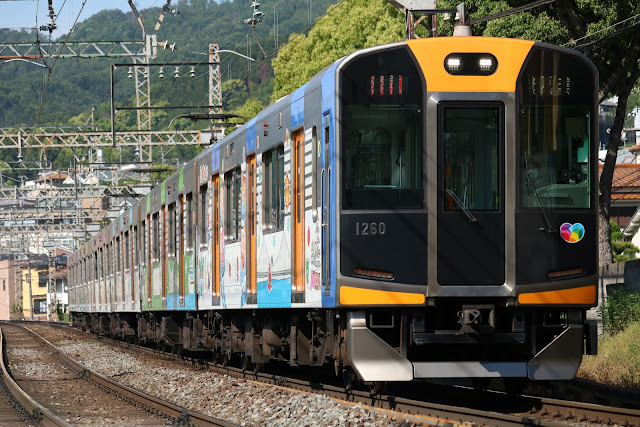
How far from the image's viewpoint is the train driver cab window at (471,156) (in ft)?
32.4

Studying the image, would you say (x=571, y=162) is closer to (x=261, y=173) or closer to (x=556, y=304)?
(x=556, y=304)

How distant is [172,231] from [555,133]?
1150 centimetres

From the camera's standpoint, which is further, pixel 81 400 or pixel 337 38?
pixel 337 38

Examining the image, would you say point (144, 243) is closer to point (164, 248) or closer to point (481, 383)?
point (164, 248)

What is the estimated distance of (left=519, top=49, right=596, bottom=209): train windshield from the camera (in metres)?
9.95

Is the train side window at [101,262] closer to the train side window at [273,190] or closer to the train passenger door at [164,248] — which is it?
the train passenger door at [164,248]

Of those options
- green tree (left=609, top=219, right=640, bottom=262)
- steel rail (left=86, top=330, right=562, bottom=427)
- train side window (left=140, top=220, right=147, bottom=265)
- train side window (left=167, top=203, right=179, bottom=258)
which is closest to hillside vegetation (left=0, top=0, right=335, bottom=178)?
green tree (left=609, top=219, right=640, bottom=262)

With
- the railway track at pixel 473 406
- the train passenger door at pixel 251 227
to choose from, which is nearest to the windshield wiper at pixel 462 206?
the railway track at pixel 473 406

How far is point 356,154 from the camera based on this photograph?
389 inches

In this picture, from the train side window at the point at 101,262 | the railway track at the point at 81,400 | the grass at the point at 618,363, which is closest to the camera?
the railway track at the point at 81,400

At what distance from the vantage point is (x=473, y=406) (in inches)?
432

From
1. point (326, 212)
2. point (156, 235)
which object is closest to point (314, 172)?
point (326, 212)

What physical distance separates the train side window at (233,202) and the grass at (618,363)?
469cm

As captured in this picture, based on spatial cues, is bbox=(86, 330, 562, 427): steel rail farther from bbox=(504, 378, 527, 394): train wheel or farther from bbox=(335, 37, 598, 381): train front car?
bbox=(504, 378, 527, 394): train wheel
